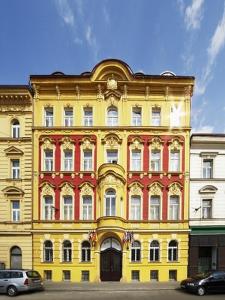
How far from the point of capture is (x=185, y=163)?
28312 mm

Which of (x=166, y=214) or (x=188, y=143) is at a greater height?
(x=188, y=143)

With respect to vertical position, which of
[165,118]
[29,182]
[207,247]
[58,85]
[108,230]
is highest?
[58,85]

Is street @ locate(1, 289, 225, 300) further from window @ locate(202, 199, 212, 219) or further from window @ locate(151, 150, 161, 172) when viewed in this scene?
window @ locate(151, 150, 161, 172)

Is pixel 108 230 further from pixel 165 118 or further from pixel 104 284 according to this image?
pixel 165 118

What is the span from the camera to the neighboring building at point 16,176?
27.8m

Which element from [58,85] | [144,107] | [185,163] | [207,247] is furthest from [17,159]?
[207,247]

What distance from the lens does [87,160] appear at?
28.4 metres

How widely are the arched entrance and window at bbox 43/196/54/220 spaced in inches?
195

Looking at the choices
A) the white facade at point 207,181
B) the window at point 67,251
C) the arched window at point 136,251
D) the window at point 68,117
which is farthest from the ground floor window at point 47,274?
the white facade at point 207,181

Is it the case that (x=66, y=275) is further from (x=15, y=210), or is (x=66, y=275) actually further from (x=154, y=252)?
(x=154, y=252)

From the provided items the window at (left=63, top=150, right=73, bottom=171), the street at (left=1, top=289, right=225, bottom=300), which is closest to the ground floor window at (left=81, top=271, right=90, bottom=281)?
the street at (left=1, top=289, right=225, bottom=300)

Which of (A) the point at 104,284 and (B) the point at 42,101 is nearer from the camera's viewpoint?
(A) the point at 104,284

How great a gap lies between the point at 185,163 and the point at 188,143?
1704 mm

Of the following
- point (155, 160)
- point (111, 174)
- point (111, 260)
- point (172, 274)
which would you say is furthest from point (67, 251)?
point (155, 160)
